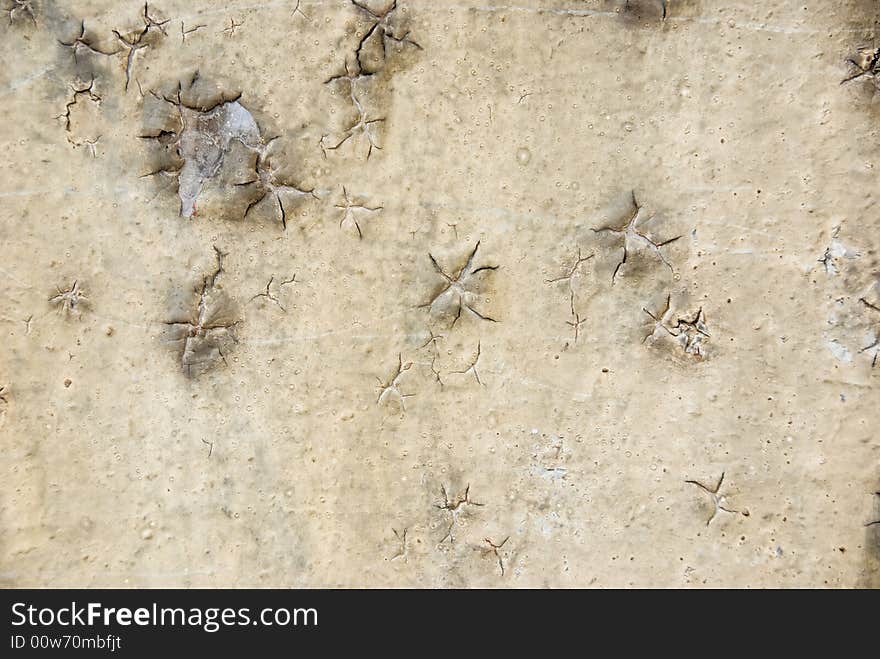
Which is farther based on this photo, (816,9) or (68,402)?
(68,402)

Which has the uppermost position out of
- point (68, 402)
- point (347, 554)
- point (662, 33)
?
point (662, 33)

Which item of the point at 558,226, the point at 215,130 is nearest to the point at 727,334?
the point at 558,226

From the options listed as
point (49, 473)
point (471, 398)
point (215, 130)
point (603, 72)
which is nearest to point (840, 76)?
point (603, 72)

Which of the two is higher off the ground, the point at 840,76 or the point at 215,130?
the point at 840,76

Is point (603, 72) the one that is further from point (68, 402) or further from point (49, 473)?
point (49, 473)

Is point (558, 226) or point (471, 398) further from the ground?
point (558, 226)

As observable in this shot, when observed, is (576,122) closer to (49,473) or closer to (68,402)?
(68,402)
